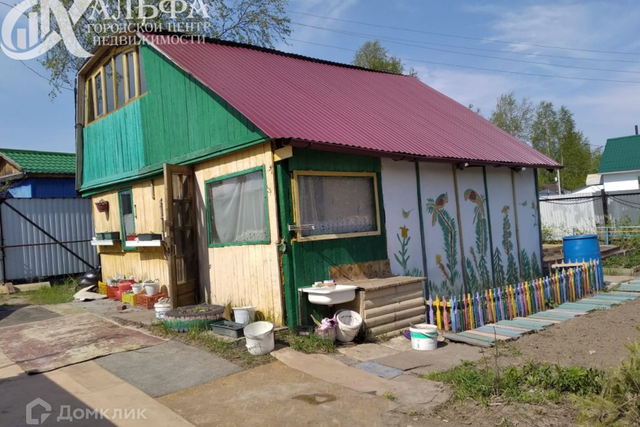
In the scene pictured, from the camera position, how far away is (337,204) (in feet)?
26.8

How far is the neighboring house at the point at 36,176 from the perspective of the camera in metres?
16.7

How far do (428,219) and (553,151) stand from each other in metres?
45.4

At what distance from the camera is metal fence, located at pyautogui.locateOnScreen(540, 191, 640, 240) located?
20.7 metres

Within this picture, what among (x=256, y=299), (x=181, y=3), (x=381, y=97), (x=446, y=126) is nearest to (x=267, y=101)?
(x=256, y=299)

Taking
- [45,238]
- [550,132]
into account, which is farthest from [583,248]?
[550,132]

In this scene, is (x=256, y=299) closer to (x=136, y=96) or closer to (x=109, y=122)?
(x=136, y=96)

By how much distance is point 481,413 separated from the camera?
184 inches

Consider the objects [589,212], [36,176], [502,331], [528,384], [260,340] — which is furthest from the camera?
[589,212]

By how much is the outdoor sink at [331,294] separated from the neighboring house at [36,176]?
13022 millimetres

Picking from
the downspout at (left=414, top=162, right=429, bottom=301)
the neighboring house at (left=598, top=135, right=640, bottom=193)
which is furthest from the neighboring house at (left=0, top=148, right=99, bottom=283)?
the neighboring house at (left=598, top=135, right=640, bottom=193)

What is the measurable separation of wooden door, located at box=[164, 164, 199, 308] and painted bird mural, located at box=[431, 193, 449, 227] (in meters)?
4.63

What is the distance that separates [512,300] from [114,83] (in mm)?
10009

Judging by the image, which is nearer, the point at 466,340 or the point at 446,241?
the point at 466,340

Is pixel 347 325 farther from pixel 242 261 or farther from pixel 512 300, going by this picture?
pixel 512 300
